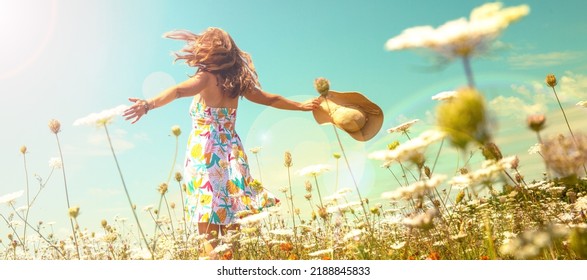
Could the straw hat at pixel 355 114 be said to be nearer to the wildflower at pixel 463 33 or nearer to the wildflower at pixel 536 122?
the wildflower at pixel 536 122

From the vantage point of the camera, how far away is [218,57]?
11.8 ft

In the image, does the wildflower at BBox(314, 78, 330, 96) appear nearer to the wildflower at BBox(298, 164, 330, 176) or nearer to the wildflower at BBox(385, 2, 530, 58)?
the wildflower at BBox(298, 164, 330, 176)

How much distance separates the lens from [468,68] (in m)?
0.67

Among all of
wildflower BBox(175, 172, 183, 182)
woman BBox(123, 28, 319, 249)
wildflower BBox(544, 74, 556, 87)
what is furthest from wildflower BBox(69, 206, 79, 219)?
wildflower BBox(544, 74, 556, 87)

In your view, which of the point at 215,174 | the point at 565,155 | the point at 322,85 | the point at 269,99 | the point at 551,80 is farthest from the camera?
the point at 269,99

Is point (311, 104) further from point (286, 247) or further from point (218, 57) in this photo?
point (286, 247)

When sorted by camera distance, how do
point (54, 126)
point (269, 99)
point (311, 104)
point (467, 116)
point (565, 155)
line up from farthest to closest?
point (269, 99), point (311, 104), point (54, 126), point (565, 155), point (467, 116)

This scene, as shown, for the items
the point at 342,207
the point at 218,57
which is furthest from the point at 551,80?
the point at 218,57

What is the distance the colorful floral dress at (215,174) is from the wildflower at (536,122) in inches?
86.6

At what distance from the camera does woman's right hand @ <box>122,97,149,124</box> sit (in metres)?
2.64

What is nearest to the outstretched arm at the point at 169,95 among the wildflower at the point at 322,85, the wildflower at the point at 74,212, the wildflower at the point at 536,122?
the wildflower at the point at 74,212

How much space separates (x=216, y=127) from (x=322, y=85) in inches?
67.3

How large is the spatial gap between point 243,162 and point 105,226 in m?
1.00
